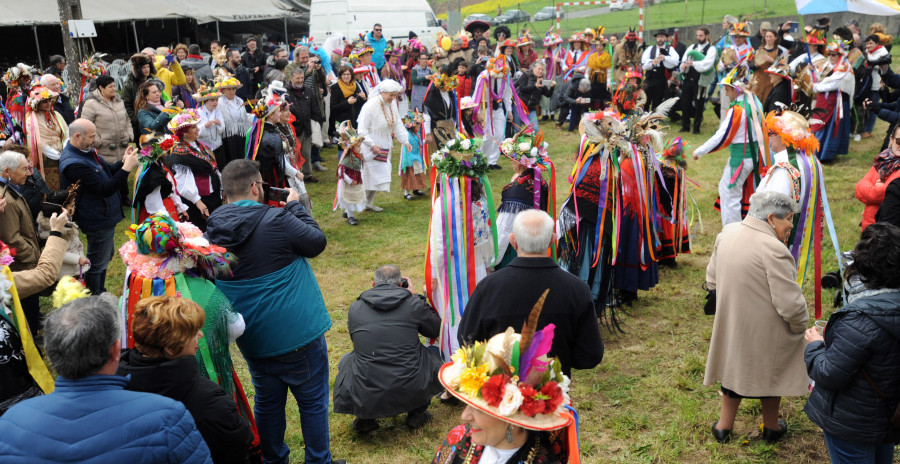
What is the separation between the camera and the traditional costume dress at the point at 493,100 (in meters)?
11.2

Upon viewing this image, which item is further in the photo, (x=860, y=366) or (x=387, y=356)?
(x=387, y=356)

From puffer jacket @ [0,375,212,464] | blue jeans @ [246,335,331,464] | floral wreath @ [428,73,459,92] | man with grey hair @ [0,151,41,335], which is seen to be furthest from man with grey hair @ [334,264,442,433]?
floral wreath @ [428,73,459,92]

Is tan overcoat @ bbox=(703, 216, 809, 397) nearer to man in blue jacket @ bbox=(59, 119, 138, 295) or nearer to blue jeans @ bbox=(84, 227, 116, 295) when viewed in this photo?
man in blue jacket @ bbox=(59, 119, 138, 295)

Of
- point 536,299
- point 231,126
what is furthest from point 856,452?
point 231,126

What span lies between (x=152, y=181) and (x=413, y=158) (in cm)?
475

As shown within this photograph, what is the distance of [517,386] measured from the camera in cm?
244

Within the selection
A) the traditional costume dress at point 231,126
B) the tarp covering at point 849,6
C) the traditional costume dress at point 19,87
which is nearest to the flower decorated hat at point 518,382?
the traditional costume dress at point 231,126

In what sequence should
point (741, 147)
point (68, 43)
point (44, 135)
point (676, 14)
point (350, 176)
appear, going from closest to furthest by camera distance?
point (741, 147) < point (44, 135) < point (350, 176) < point (68, 43) < point (676, 14)

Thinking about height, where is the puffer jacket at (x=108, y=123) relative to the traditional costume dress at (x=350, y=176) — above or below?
above

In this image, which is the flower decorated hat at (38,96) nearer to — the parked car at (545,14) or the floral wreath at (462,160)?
the floral wreath at (462,160)

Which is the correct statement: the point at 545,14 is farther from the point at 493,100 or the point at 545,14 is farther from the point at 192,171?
the point at 192,171

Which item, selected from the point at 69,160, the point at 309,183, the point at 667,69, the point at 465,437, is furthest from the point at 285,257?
the point at 667,69

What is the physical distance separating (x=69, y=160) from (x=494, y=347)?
4.86m

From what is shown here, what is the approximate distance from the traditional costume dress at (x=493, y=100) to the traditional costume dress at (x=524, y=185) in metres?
5.43
